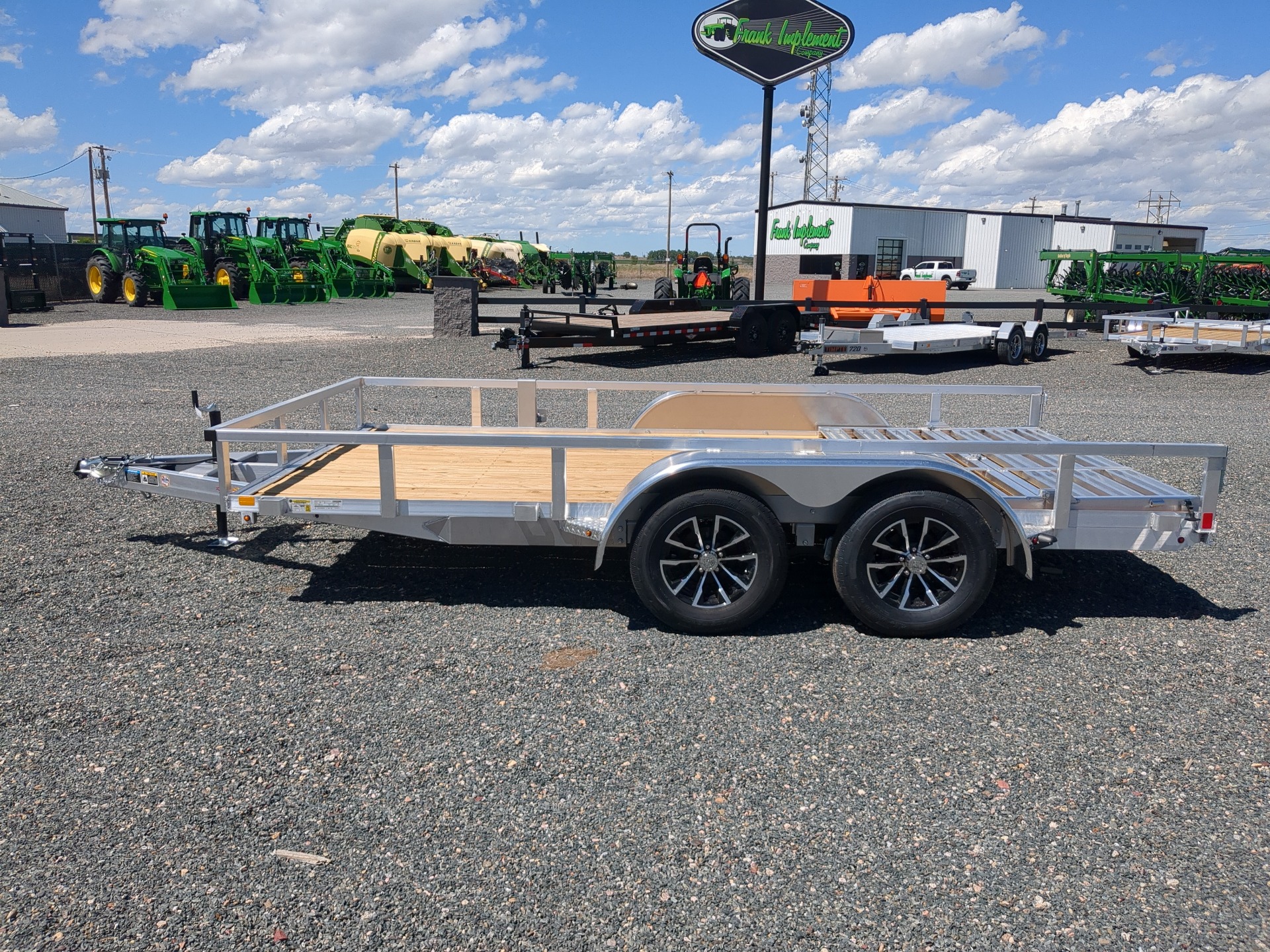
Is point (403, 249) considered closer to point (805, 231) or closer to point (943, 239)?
point (805, 231)

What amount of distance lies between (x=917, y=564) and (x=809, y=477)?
0.67 metres

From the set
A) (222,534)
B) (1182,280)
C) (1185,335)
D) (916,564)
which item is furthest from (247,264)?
(916,564)

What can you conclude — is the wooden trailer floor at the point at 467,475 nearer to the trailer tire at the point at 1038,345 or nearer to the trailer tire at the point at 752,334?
the trailer tire at the point at 752,334

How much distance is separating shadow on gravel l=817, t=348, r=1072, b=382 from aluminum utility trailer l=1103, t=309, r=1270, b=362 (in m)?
1.63

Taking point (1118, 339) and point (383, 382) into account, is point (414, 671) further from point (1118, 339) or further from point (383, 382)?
point (1118, 339)

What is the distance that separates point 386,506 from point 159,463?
186cm

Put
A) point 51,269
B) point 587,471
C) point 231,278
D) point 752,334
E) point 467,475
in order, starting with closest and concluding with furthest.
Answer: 1. point 467,475
2. point 587,471
3. point 752,334
4. point 231,278
5. point 51,269

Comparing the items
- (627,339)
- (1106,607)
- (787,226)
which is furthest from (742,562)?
(787,226)

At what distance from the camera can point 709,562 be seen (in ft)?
14.6

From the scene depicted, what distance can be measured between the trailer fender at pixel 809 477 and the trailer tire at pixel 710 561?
0.33 ft

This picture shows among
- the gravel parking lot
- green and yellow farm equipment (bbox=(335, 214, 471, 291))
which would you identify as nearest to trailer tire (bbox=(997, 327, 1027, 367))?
the gravel parking lot

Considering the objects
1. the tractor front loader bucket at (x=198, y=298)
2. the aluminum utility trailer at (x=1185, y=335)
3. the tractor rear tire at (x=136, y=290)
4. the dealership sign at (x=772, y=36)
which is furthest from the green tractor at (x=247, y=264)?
the aluminum utility trailer at (x=1185, y=335)

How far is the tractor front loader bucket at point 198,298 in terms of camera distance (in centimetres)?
2781

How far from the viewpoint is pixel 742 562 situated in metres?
4.50
